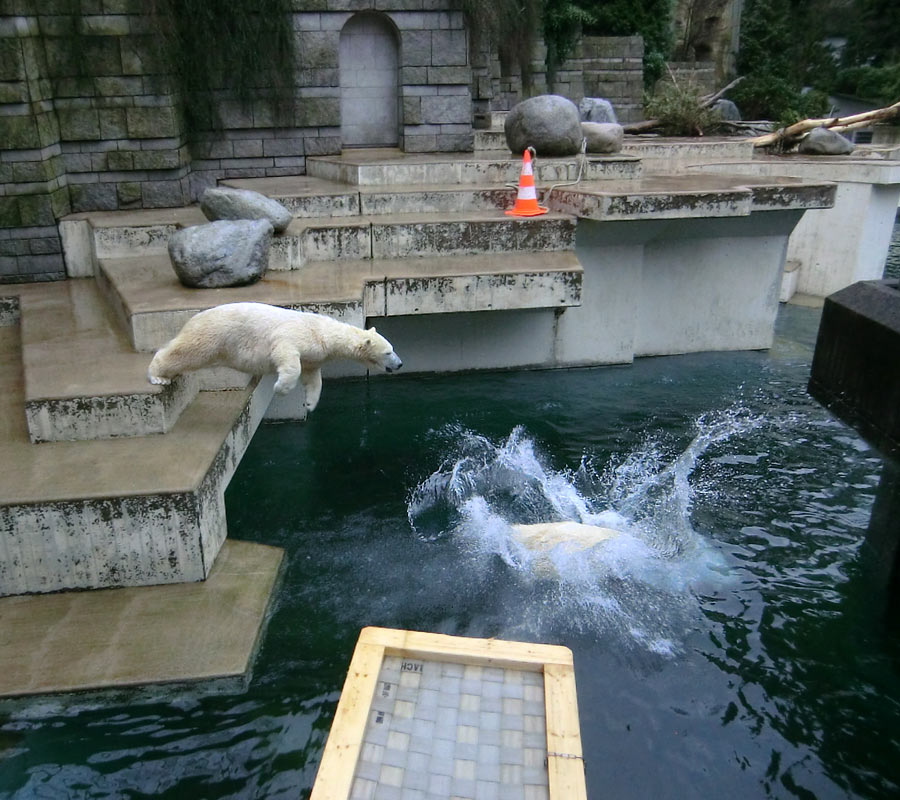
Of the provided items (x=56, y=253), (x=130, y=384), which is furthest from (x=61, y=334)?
(x=56, y=253)

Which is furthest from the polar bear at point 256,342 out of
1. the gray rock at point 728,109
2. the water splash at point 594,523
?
the gray rock at point 728,109

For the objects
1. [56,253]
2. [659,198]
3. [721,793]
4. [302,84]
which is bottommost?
[721,793]

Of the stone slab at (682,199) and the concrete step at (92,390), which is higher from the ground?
the stone slab at (682,199)

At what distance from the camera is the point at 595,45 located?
20.6 metres

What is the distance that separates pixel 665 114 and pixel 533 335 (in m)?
9.84

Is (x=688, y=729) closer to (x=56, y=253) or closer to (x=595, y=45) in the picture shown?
(x=56, y=253)

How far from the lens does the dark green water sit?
12.0 ft

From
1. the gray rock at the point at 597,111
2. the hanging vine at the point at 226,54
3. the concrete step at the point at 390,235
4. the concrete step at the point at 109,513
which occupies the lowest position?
the concrete step at the point at 109,513

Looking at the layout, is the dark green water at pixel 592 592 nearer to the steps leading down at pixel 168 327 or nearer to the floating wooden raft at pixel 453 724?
the steps leading down at pixel 168 327

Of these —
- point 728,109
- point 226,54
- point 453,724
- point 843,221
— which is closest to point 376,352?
point 453,724

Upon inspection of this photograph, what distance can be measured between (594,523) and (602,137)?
20.4 feet

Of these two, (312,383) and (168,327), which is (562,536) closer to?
(312,383)

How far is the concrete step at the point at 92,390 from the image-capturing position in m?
4.93

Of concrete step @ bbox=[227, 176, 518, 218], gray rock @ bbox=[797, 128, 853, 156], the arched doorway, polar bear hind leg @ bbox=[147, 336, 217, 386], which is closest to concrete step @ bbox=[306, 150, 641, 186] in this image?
concrete step @ bbox=[227, 176, 518, 218]
